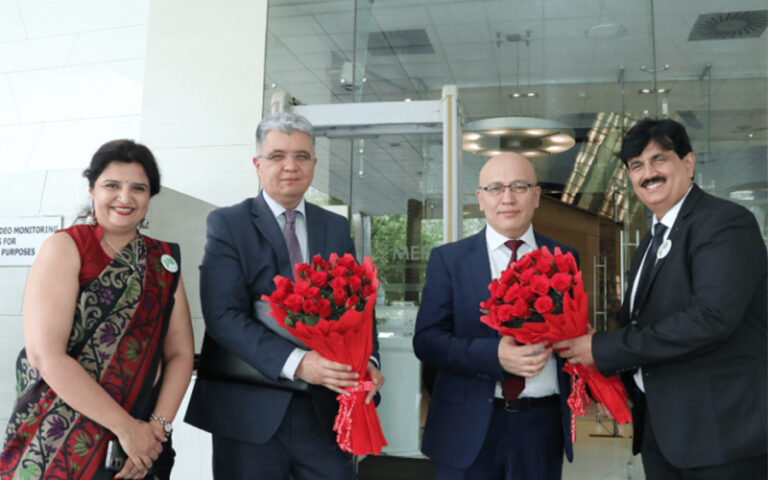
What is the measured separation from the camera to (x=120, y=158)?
1.93 m

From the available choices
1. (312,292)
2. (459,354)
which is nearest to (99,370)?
(312,292)

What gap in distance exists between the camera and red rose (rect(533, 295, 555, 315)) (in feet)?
5.52

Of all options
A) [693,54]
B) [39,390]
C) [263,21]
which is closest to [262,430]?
[39,390]

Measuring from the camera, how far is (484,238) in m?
2.23

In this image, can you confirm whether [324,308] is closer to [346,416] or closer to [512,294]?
[346,416]

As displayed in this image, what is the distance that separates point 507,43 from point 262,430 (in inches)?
150

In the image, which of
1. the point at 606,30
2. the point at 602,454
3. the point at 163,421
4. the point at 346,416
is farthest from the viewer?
the point at 602,454

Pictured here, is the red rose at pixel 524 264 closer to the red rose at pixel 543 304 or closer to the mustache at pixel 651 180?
the red rose at pixel 543 304

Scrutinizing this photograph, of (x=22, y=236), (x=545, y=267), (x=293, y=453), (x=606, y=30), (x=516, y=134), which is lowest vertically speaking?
(x=293, y=453)

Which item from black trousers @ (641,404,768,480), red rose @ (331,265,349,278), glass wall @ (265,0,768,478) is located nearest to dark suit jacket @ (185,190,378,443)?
red rose @ (331,265,349,278)

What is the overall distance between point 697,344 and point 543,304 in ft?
1.65

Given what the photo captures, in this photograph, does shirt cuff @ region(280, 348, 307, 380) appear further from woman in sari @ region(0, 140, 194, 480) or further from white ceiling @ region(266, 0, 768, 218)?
white ceiling @ region(266, 0, 768, 218)

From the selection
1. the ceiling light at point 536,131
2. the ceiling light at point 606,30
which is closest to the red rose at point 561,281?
the ceiling light at point 536,131

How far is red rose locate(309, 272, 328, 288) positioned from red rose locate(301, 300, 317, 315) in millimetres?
68
